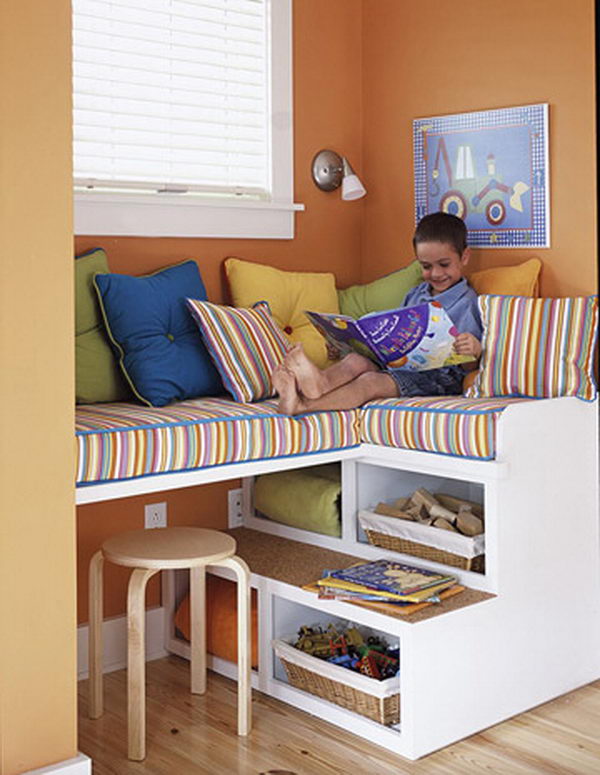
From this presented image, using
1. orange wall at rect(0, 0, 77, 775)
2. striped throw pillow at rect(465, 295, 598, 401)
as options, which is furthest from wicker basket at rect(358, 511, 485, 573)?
Answer: orange wall at rect(0, 0, 77, 775)

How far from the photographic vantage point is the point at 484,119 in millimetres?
3338

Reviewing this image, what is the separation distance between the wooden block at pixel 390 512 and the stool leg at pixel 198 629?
53 centimetres

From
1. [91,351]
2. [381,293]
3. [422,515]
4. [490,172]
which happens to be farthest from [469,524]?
[490,172]

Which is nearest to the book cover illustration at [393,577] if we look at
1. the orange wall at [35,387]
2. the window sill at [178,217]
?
the orange wall at [35,387]

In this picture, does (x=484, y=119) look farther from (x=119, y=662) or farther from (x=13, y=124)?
(x=119, y=662)

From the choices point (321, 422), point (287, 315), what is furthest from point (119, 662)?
point (287, 315)

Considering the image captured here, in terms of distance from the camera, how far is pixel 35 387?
6.63ft

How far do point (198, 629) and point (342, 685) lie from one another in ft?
1.48

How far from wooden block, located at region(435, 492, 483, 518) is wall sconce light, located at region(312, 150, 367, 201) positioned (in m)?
1.15

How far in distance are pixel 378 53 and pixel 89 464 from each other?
210 centimetres

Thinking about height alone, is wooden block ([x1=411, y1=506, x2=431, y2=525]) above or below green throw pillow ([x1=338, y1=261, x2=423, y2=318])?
below

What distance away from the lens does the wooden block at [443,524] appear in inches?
108

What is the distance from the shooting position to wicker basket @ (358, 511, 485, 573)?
105 inches

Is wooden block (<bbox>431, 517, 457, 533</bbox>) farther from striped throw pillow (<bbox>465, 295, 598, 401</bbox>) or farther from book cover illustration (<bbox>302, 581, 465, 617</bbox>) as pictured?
striped throw pillow (<bbox>465, 295, 598, 401</bbox>)
